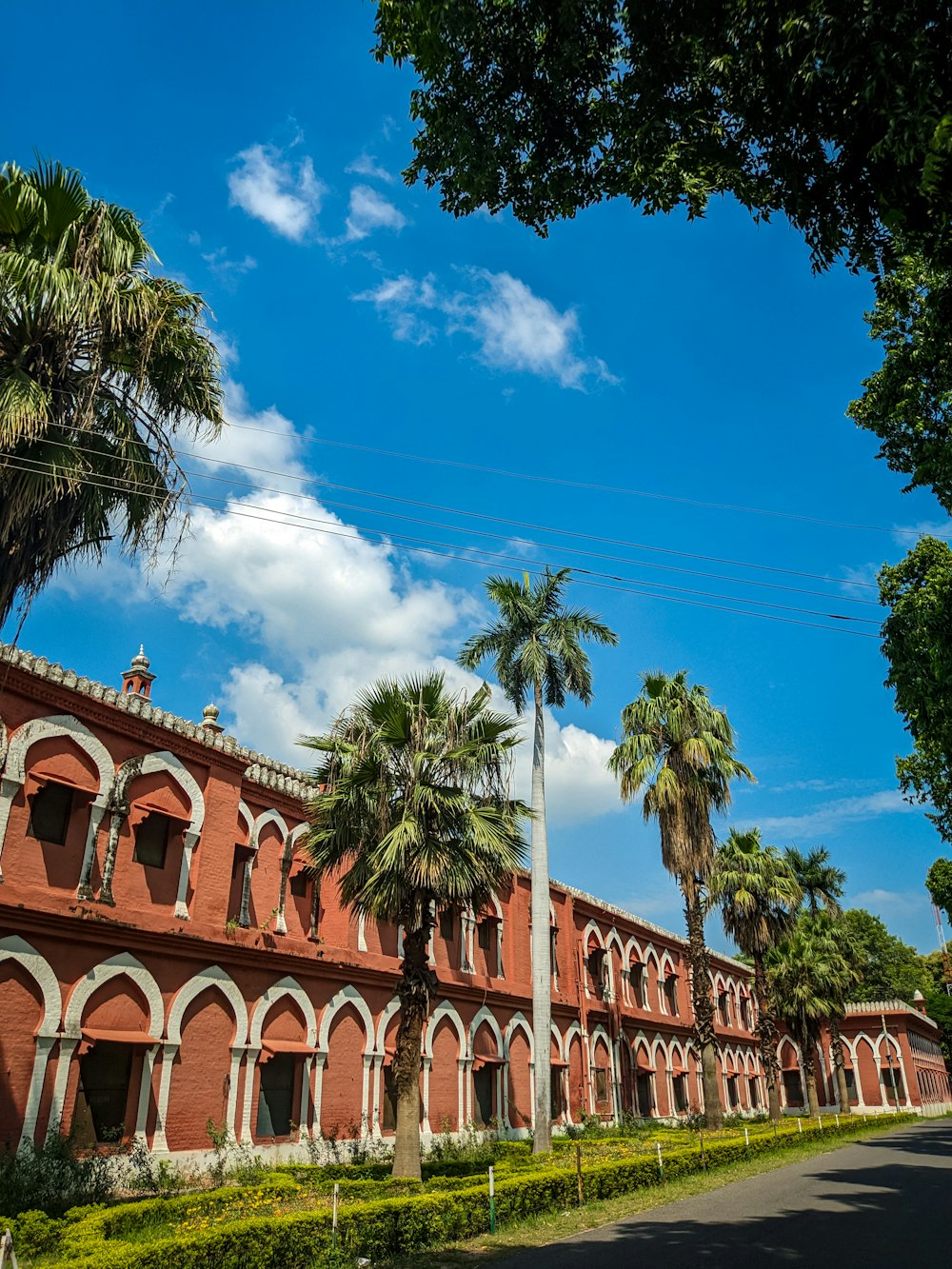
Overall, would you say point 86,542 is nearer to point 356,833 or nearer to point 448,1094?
point 356,833

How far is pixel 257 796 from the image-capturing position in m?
20.5

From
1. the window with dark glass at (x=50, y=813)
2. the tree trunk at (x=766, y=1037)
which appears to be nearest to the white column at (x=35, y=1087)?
the window with dark glass at (x=50, y=813)

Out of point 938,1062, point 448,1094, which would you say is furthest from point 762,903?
point 938,1062

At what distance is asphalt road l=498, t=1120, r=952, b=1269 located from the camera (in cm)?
1093

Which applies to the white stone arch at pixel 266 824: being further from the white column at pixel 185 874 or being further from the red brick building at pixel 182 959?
the white column at pixel 185 874

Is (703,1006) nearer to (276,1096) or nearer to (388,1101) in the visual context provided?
(388,1101)

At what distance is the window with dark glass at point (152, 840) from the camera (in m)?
17.3

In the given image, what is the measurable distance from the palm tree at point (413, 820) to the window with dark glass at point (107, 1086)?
180 inches

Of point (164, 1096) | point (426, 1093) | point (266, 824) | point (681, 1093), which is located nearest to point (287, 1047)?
point (164, 1096)

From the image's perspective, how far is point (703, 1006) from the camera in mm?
27828

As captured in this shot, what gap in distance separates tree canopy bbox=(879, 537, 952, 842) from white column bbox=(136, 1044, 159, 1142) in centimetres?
1507

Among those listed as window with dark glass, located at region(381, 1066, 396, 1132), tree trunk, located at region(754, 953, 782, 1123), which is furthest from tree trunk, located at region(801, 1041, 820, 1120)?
window with dark glass, located at region(381, 1066, 396, 1132)

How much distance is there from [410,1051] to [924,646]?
11.5 meters

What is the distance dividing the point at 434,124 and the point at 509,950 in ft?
85.3
